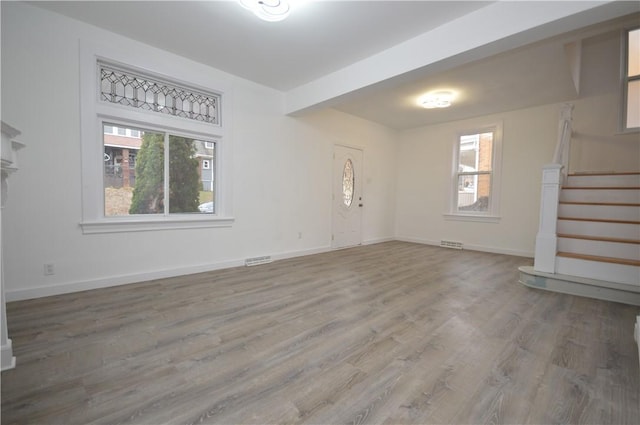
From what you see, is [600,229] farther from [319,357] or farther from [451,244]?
[319,357]

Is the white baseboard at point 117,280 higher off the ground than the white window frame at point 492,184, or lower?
lower

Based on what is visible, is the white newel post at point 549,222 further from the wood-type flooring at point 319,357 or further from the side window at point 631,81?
the side window at point 631,81

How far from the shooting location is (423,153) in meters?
6.84

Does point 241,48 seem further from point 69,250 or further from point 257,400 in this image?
point 257,400

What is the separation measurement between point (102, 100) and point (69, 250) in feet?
5.57

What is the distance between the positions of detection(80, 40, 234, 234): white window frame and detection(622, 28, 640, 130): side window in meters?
6.22

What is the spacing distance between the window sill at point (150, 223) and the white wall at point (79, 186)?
0.23 ft

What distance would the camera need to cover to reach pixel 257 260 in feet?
14.6

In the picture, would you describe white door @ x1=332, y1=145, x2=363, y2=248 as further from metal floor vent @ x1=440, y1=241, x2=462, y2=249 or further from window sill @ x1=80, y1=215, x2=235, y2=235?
window sill @ x1=80, y1=215, x2=235, y2=235

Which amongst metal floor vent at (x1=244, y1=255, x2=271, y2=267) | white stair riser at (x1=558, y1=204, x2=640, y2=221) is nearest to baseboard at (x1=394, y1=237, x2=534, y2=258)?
white stair riser at (x1=558, y1=204, x2=640, y2=221)

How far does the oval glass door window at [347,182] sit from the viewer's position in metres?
5.99

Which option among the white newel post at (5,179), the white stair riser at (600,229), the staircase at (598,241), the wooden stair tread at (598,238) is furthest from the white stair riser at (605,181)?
the white newel post at (5,179)

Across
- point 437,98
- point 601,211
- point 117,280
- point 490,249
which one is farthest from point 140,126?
point 490,249

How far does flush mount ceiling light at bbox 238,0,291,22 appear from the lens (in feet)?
7.82
